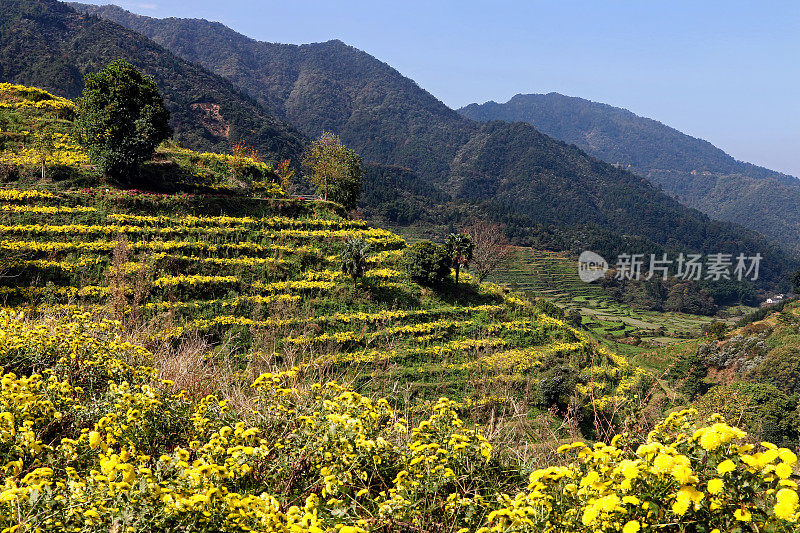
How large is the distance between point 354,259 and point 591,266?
3390 inches

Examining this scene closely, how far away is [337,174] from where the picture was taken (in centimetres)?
3394

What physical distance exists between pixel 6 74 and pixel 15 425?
10662 cm

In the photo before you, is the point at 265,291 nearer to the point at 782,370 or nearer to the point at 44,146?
the point at 44,146

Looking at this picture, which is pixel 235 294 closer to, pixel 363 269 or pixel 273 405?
pixel 363 269

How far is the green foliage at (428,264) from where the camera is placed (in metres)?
26.9

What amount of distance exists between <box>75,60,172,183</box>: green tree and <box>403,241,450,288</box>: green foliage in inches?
683

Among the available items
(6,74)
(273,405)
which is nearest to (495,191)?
(6,74)

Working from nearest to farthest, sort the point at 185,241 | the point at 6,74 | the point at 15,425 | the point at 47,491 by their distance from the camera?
the point at 47,491 → the point at 15,425 → the point at 185,241 → the point at 6,74

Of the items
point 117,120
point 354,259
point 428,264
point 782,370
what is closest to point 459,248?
point 428,264

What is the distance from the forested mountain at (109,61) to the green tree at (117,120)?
56749mm

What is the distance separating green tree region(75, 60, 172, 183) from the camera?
2314 centimetres

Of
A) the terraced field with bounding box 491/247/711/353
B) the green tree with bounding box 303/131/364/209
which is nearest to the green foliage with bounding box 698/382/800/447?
the terraced field with bounding box 491/247/711/353

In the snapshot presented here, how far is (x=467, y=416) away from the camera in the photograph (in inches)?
795

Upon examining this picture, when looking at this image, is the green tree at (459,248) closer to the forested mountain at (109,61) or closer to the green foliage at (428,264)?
the green foliage at (428,264)
